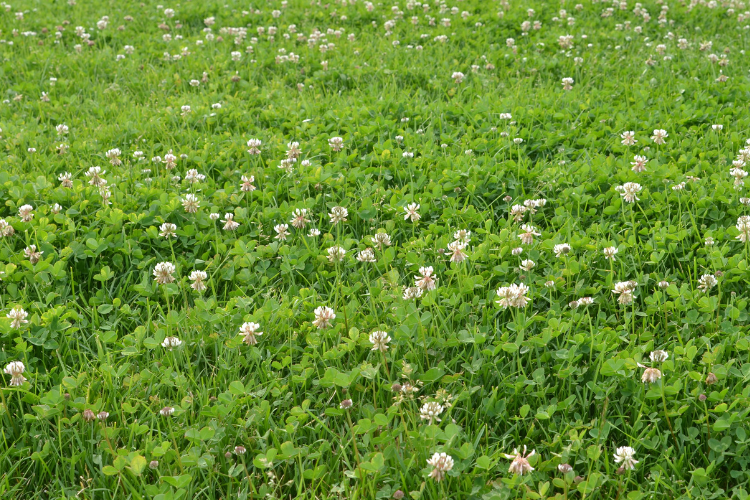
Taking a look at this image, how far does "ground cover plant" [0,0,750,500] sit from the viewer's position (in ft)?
8.66

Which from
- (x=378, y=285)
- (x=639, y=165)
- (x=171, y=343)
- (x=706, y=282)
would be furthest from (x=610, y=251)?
(x=171, y=343)

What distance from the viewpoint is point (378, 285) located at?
357 centimetres

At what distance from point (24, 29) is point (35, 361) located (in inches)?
258

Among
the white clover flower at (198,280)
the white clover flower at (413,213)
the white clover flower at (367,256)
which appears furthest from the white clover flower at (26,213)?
the white clover flower at (413,213)

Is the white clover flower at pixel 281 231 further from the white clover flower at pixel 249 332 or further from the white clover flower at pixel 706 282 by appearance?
the white clover flower at pixel 706 282

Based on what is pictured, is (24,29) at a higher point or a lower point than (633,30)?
higher

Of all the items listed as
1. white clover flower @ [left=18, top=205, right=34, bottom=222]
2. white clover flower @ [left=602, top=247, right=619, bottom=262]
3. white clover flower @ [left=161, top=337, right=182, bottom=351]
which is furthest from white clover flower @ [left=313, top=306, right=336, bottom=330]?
white clover flower @ [left=18, top=205, right=34, bottom=222]

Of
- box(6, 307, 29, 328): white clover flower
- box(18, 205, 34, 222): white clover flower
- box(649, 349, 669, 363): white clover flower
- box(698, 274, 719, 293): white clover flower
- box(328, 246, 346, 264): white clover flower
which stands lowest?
box(698, 274, 719, 293): white clover flower

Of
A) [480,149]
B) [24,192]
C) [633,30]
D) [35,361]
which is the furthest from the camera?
[633,30]

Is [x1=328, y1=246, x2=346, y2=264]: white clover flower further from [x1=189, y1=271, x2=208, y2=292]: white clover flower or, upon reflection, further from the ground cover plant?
[x1=189, y1=271, x2=208, y2=292]: white clover flower

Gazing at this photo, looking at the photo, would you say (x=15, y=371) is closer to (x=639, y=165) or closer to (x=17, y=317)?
(x=17, y=317)

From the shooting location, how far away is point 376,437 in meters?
2.67

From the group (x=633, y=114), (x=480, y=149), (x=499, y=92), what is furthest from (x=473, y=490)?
(x=499, y=92)

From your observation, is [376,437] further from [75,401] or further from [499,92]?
[499,92]
